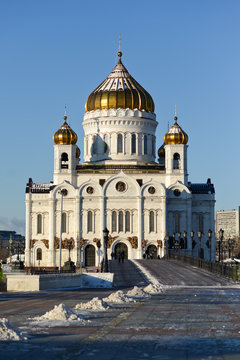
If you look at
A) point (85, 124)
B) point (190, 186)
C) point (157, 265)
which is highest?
point (85, 124)

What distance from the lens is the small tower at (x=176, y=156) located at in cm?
9812

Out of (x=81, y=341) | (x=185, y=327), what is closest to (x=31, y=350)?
(x=81, y=341)

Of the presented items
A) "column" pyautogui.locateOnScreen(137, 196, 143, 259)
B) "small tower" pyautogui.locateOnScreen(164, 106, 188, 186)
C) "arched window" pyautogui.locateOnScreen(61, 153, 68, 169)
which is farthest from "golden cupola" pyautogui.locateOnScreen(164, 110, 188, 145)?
"arched window" pyautogui.locateOnScreen(61, 153, 68, 169)

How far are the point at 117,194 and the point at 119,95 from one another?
1528 centimetres

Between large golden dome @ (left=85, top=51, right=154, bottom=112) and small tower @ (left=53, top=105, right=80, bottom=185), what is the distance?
681cm

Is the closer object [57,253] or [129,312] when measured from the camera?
[129,312]

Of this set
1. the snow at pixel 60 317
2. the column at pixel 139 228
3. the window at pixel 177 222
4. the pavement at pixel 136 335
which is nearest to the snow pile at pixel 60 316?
the snow at pixel 60 317

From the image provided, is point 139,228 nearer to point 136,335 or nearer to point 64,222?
point 64,222

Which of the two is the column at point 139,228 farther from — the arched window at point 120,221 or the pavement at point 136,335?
the pavement at point 136,335

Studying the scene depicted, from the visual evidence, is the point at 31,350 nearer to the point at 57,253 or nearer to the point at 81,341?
the point at 81,341

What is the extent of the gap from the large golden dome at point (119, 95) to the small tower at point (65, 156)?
681cm

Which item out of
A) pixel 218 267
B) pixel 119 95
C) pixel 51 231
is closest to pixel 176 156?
pixel 119 95

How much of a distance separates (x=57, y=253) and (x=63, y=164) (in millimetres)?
12053

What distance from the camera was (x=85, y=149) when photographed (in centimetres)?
10569
